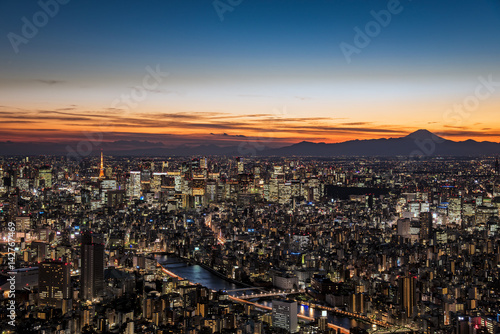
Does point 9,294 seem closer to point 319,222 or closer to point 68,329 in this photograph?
point 68,329

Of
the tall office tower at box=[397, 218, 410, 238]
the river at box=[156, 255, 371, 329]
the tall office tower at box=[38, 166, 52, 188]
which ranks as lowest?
the river at box=[156, 255, 371, 329]

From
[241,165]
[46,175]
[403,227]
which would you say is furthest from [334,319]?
[241,165]

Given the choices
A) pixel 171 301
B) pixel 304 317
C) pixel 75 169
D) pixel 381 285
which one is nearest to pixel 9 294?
pixel 171 301

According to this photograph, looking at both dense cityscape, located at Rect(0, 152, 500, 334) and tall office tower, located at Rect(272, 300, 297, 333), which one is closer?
tall office tower, located at Rect(272, 300, 297, 333)

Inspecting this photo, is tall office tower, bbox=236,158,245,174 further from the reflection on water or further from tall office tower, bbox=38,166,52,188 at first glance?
the reflection on water

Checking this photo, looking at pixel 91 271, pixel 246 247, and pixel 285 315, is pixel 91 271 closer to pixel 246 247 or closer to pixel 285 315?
pixel 285 315

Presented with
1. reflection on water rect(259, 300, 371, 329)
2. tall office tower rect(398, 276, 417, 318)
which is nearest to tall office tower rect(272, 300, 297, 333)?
reflection on water rect(259, 300, 371, 329)

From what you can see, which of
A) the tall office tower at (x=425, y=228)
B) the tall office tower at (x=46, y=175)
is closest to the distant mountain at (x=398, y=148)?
the tall office tower at (x=425, y=228)
